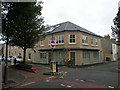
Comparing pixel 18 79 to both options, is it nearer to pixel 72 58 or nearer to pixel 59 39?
pixel 72 58

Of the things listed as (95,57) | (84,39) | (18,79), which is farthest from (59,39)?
(18,79)

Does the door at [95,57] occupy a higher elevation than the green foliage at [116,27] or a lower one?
lower

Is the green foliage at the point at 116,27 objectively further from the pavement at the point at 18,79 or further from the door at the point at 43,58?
the door at the point at 43,58

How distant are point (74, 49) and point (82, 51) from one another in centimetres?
166

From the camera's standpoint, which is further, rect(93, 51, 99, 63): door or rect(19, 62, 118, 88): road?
rect(93, 51, 99, 63): door

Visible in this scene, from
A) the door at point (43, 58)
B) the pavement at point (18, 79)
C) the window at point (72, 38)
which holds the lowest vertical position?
the pavement at point (18, 79)

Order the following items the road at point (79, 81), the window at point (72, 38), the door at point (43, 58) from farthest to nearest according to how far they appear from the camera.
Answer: the door at point (43, 58) → the window at point (72, 38) → the road at point (79, 81)

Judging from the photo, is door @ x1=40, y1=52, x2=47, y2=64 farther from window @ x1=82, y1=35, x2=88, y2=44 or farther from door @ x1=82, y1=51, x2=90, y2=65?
window @ x1=82, y1=35, x2=88, y2=44

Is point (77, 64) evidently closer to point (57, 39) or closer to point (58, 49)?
point (58, 49)

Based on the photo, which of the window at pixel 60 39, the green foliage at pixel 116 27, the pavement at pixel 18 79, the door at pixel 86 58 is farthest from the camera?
the window at pixel 60 39

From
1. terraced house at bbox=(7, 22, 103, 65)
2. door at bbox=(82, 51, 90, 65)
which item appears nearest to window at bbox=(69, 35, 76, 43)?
terraced house at bbox=(7, 22, 103, 65)

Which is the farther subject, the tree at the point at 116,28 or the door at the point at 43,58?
the door at the point at 43,58

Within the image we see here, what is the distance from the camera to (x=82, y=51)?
20.2 metres

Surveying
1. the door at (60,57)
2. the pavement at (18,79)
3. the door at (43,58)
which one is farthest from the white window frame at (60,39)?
the pavement at (18,79)
